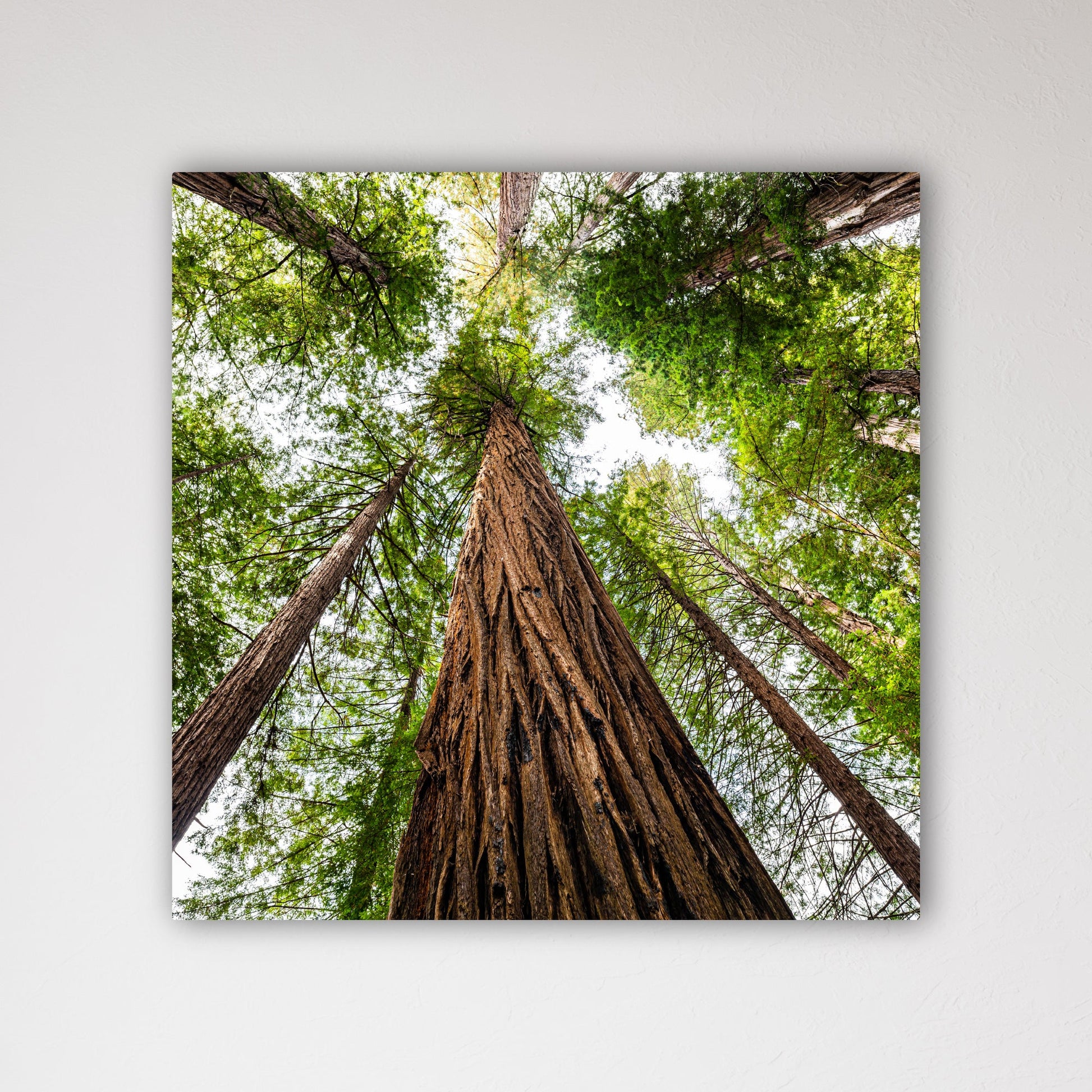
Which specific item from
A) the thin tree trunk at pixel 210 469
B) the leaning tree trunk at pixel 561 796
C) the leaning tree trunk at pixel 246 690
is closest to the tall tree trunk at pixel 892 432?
the leaning tree trunk at pixel 561 796

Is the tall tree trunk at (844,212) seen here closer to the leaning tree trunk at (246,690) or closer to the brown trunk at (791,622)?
the brown trunk at (791,622)

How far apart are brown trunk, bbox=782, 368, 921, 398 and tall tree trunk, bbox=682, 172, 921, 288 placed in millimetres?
269

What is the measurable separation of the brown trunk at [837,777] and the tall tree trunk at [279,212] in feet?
3.80

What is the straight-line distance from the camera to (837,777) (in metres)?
1.68

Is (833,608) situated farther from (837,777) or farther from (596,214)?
(596,214)

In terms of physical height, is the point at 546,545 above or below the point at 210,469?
below

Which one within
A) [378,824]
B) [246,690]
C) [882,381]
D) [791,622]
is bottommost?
[378,824]

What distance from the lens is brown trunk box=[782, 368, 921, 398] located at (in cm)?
181

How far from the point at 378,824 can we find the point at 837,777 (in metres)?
0.93

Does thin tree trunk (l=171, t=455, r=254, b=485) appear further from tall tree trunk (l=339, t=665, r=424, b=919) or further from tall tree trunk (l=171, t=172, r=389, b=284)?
tall tree trunk (l=339, t=665, r=424, b=919)

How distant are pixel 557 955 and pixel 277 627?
35.6 inches

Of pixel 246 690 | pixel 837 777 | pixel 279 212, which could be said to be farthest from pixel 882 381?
pixel 246 690
